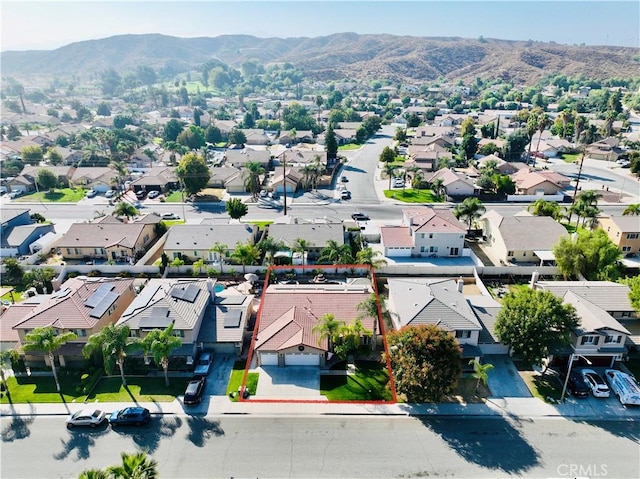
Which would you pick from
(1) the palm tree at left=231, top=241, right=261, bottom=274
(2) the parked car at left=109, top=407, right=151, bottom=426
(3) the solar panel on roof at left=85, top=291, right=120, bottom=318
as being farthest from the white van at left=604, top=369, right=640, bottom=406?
(3) the solar panel on roof at left=85, top=291, right=120, bottom=318

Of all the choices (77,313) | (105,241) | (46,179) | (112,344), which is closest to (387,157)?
(105,241)

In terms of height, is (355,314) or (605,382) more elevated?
(355,314)

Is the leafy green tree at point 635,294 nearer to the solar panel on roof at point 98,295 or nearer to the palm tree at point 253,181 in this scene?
the solar panel on roof at point 98,295

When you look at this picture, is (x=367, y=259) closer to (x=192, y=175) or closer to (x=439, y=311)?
(x=439, y=311)

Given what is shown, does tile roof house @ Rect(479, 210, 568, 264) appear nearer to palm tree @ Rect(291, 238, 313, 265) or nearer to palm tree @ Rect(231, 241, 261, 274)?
palm tree @ Rect(291, 238, 313, 265)

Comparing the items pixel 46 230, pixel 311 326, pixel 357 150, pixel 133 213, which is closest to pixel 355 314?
pixel 311 326

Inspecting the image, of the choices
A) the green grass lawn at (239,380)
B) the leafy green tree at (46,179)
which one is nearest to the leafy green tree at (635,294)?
the green grass lawn at (239,380)

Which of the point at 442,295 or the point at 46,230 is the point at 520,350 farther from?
the point at 46,230
